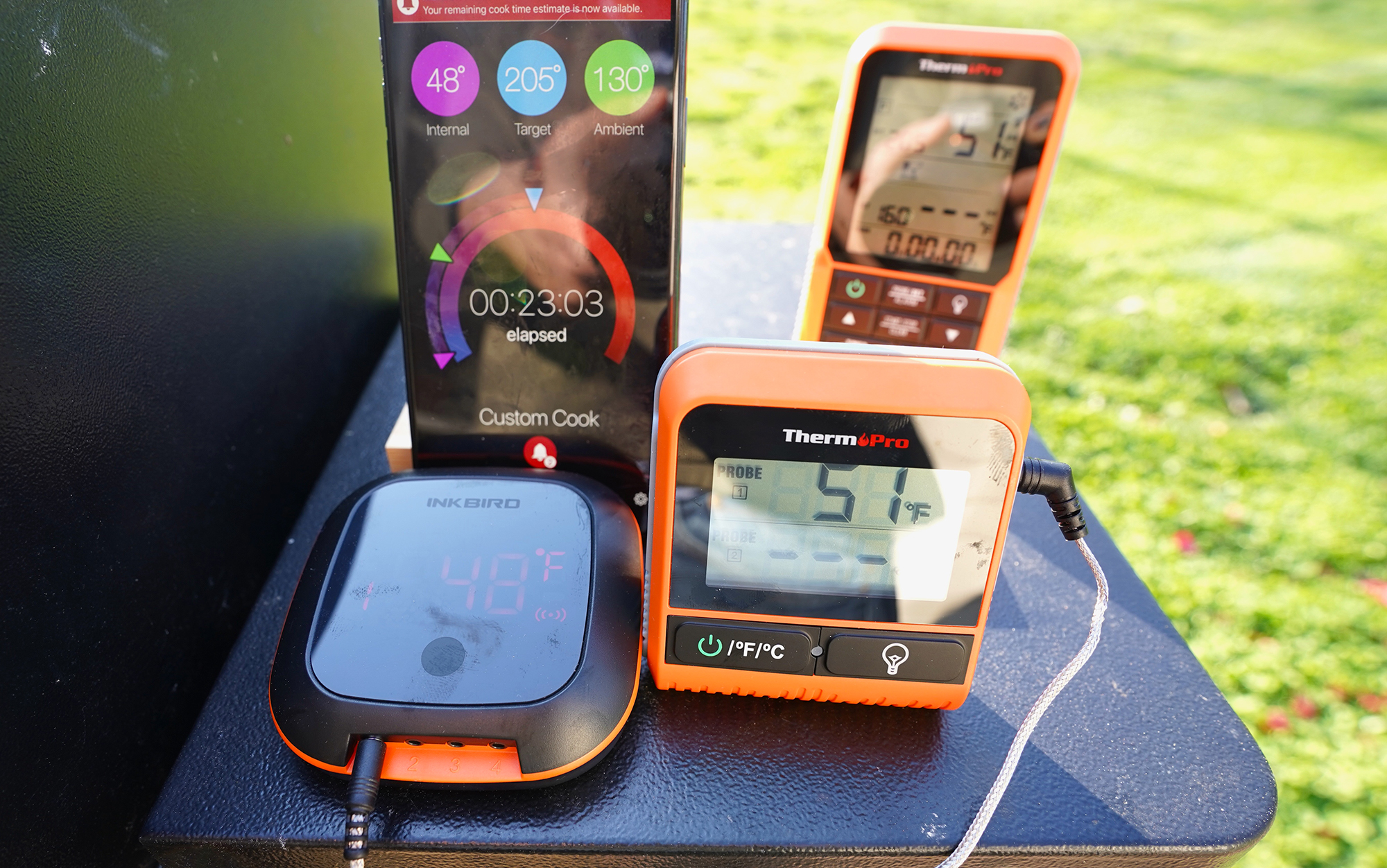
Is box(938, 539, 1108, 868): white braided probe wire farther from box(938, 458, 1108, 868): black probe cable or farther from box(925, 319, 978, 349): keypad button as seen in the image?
box(925, 319, 978, 349): keypad button

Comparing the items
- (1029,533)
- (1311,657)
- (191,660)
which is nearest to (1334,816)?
(1311,657)

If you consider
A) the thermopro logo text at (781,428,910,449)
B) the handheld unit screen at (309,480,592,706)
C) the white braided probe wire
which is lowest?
the white braided probe wire

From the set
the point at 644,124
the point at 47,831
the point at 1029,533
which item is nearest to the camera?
the point at 47,831

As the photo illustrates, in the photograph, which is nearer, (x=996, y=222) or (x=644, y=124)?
(x=644, y=124)

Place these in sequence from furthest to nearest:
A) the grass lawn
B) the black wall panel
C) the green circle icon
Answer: the grass lawn
the green circle icon
the black wall panel

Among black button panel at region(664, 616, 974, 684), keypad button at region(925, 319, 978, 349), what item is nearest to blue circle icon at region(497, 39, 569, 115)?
black button panel at region(664, 616, 974, 684)

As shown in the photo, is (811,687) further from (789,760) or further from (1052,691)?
(1052,691)

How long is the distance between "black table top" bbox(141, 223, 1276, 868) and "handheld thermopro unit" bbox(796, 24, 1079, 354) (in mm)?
371

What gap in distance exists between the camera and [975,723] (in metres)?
0.54

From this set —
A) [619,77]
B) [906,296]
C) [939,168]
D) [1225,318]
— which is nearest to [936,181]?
[939,168]

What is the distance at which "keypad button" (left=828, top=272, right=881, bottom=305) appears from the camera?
0.86 m

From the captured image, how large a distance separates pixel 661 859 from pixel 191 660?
35 centimetres

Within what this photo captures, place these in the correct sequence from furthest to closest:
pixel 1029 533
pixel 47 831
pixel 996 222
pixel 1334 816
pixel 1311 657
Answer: pixel 1311 657, pixel 1334 816, pixel 996 222, pixel 1029 533, pixel 47 831

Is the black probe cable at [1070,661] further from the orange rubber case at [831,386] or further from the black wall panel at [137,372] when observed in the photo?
the black wall panel at [137,372]
